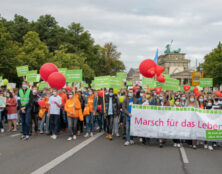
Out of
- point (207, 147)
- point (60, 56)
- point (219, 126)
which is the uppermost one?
point (60, 56)

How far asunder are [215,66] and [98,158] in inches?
1913

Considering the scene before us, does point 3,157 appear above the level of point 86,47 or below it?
below

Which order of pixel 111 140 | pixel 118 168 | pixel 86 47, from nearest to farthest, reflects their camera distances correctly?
1. pixel 118 168
2. pixel 111 140
3. pixel 86 47

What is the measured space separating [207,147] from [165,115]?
1.79 metres

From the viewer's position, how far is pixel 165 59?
422 feet

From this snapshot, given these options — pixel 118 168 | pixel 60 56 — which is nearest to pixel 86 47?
pixel 60 56

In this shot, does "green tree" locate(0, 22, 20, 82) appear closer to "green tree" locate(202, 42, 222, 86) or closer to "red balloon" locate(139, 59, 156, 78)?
"red balloon" locate(139, 59, 156, 78)

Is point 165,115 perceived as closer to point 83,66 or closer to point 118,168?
point 118,168

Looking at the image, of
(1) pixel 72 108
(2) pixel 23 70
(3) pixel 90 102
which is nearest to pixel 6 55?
(2) pixel 23 70

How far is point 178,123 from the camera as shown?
32.8 ft

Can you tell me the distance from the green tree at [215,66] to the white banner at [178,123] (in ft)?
144

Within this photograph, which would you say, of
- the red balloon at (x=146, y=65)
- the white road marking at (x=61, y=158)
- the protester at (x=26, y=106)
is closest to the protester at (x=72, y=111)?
the white road marking at (x=61, y=158)

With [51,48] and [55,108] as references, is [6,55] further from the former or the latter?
[55,108]

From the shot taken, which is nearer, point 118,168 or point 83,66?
point 118,168
